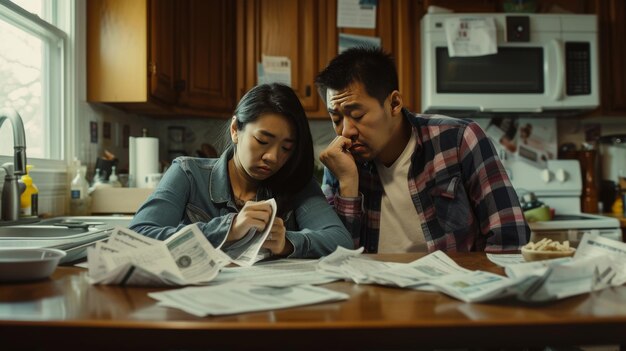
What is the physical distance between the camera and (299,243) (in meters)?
1.21

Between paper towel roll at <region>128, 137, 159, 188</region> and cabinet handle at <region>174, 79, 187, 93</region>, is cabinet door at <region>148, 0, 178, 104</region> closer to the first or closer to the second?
cabinet handle at <region>174, 79, 187, 93</region>

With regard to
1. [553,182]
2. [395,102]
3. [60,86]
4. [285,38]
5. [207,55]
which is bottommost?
[553,182]

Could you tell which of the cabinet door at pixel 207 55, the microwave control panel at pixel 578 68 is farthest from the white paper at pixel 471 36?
the cabinet door at pixel 207 55

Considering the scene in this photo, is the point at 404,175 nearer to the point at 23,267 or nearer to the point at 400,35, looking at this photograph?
the point at 23,267

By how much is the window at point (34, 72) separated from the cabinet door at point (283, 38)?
1.02 metres

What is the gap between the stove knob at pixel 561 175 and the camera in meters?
3.27

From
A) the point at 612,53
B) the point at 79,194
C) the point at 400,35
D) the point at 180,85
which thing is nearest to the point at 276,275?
the point at 79,194

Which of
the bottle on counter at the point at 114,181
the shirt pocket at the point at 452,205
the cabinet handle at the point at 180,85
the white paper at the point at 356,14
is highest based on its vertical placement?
the white paper at the point at 356,14

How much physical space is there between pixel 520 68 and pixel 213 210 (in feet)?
Answer: 7.21

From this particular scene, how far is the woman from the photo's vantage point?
134 centimetres

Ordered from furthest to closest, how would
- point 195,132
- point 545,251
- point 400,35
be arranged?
point 195,132 → point 400,35 → point 545,251

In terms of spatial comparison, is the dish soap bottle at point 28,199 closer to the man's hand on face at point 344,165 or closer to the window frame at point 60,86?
the window frame at point 60,86

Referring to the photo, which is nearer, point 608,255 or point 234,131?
point 608,255

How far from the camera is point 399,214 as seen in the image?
1712 mm
